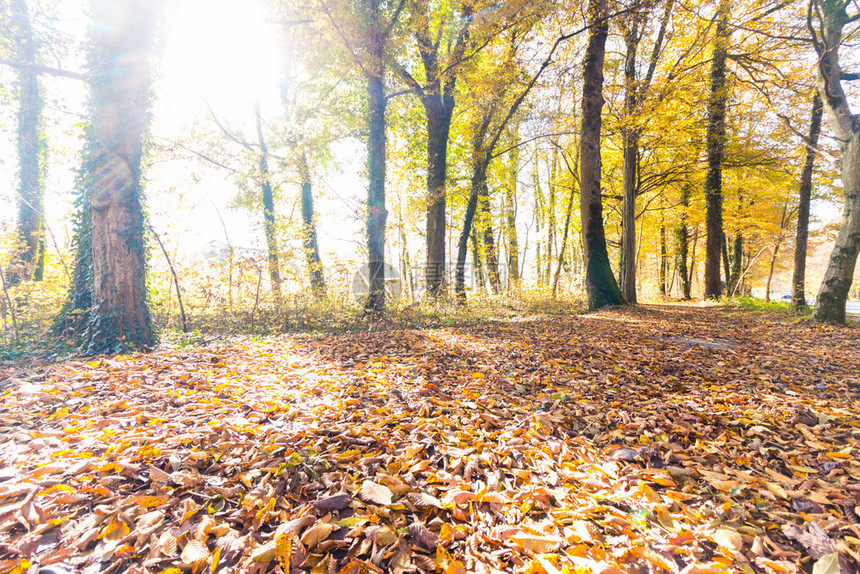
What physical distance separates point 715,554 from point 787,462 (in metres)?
0.99

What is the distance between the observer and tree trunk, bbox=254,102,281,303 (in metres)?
6.54

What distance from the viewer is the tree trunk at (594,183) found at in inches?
302

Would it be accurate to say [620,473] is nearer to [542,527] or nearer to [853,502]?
[542,527]

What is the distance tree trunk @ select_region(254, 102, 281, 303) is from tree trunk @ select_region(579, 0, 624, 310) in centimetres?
707

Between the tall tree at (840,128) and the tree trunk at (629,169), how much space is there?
3004mm

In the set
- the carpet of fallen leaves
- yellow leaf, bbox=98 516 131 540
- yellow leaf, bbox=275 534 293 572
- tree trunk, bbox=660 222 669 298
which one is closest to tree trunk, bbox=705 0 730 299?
tree trunk, bbox=660 222 669 298

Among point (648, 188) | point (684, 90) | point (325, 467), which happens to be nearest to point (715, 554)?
point (325, 467)

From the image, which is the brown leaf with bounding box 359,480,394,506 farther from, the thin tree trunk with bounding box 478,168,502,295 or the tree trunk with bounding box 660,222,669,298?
the tree trunk with bounding box 660,222,669,298

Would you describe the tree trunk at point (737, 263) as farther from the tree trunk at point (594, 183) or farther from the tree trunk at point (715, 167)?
the tree trunk at point (594, 183)

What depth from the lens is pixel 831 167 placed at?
10.6m

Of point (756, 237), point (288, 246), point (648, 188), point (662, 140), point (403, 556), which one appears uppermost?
point (662, 140)

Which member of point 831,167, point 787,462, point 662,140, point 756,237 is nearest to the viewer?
point 787,462

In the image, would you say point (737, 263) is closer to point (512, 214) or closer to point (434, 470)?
point (512, 214)

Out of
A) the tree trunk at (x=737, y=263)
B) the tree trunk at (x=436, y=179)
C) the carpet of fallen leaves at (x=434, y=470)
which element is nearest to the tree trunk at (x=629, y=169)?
the tree trunk at (x=436, y=179)
